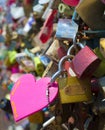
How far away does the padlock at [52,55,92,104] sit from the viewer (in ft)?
1.72

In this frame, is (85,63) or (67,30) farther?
(67,30)

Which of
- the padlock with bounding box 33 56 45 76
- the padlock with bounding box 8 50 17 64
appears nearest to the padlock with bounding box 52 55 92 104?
the padlock with bounding box 33 56 45 76

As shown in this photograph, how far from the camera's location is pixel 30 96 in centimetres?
55

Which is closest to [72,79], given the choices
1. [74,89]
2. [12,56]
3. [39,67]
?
[74,89]

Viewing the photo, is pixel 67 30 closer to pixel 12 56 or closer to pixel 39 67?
pixel 39 67

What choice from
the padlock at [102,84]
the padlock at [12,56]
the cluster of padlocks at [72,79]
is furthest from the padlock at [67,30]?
the padlock at [12,56]

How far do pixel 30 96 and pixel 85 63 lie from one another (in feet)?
0.39

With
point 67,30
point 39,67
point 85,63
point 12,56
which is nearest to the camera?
point 85,63

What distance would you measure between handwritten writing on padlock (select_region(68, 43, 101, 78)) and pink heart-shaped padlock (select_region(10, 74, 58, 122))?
5cm

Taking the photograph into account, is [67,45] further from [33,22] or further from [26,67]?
[33,22]

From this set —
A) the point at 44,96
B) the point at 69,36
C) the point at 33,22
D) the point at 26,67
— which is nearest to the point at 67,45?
the point at 69,36

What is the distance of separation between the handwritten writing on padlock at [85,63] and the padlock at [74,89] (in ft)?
0.06

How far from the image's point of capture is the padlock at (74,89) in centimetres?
52

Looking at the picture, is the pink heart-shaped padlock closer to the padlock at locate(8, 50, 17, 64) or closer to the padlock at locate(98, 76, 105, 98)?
the padlock at locate(98, 76, 105, 98)
